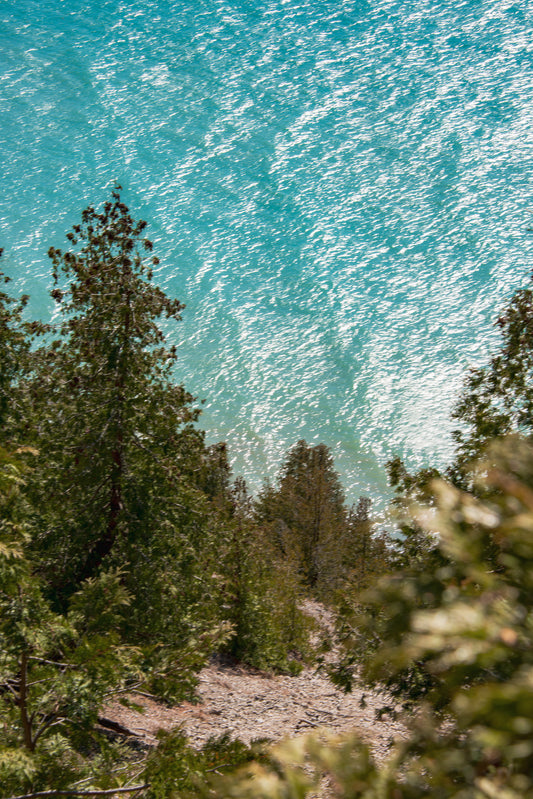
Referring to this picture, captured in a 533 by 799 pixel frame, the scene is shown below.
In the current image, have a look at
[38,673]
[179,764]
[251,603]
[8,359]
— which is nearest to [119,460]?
[8,359]

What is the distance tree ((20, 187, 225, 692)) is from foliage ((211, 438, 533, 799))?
8.00m

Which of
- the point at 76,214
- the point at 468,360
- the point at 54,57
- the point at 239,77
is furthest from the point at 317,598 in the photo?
the point at 54,57

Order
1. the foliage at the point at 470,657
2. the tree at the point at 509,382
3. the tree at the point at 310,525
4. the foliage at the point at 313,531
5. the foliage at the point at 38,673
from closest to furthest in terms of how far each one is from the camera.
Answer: the foliage at the point at 470,657 → the foliage at the point at 38,673 → the tree at the point at 509,382 → the foliage at the point at 313,531 → the tree at the point at 310,525

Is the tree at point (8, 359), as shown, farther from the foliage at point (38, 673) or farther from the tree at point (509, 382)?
the tree at point (509, 382)

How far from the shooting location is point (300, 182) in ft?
229

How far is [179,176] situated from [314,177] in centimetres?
1409

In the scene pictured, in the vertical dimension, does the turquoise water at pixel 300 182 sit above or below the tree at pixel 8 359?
above

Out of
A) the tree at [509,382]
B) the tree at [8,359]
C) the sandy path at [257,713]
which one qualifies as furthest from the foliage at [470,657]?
the tree at [8,359]

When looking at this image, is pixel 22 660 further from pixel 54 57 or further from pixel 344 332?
pixel 54 57

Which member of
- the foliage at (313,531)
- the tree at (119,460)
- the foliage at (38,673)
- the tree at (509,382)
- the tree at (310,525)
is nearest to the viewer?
the foliage at (38,673)

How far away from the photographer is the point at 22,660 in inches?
175

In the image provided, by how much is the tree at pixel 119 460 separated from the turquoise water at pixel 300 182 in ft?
141

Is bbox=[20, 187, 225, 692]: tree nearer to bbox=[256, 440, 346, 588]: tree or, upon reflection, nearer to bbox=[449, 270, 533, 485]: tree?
bbox=[449, 270, 533, 485]: tree

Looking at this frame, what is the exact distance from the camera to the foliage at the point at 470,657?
128 cm
